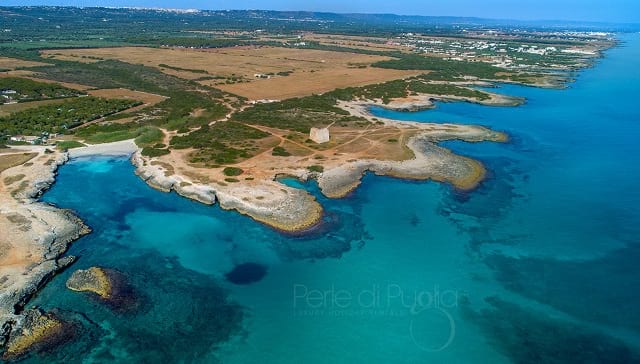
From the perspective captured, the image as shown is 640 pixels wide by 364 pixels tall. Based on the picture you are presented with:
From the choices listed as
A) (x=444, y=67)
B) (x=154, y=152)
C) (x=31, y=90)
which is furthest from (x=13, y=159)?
(x=444, y=67)

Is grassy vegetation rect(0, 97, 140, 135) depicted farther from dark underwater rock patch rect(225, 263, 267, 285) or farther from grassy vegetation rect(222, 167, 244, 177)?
dark underwater rock patch rect(225, 263, 267, 285)

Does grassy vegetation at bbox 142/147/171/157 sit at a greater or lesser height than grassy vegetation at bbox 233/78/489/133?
lesser

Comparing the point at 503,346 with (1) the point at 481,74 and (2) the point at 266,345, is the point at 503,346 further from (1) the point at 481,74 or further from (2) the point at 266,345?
(1) the point at 481,74

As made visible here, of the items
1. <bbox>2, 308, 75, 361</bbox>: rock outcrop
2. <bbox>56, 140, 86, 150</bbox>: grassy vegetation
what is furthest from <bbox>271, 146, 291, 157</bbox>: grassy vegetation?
<bbox>2, 308, 75, 361</bbox>: rock outcrop

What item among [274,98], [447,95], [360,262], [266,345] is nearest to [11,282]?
[266,345]

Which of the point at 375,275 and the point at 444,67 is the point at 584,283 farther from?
the point at 444,67

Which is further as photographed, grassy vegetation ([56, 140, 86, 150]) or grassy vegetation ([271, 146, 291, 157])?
grassy vegetation ([56, 140, 86, 150])
